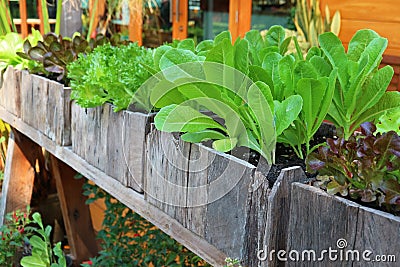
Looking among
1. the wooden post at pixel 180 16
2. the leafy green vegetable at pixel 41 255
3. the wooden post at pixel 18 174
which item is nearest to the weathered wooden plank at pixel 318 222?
the leafy green vegetable at pixel 41 255

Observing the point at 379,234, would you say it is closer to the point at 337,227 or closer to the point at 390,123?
the point at 337,227

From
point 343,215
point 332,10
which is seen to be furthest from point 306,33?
point 343,215

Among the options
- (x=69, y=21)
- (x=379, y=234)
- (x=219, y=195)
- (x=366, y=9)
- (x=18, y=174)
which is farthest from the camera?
(x=366, y=9)

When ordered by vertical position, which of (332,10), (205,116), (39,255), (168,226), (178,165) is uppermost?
(332,10)

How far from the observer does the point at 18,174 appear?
2.12 m

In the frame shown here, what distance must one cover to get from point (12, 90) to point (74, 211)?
640 mm

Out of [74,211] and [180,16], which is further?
[180,16]

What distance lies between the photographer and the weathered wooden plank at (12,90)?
1.72m

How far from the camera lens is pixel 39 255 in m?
1.72

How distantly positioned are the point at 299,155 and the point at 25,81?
43.9 inches

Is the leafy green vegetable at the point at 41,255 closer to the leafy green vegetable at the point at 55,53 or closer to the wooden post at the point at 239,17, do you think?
the leafy green vegetable at the point at 55,53

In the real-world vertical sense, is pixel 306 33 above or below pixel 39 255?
above

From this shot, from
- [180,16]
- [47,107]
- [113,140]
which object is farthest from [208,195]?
[180,16]

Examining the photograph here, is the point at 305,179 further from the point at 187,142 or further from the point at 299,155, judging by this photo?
the point at 187,142
